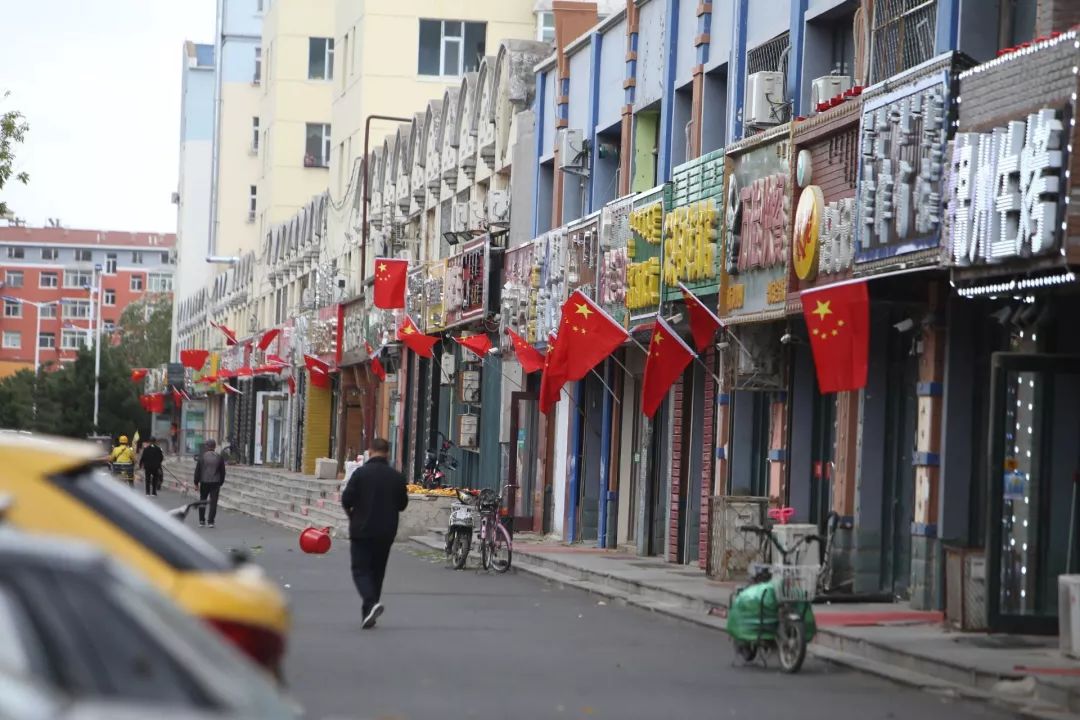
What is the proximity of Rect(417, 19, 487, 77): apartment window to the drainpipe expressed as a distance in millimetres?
31362

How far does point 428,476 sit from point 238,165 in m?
64.7

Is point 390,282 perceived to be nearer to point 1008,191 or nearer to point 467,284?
point 467,284

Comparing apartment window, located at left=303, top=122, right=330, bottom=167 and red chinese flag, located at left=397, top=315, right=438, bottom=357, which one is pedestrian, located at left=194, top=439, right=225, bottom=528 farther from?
apartment window, located at left=303, top=122, right=330, bottom=167

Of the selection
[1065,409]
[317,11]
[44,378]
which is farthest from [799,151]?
[44,378]

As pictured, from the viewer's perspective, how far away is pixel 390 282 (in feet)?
160

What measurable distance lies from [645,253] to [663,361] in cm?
267

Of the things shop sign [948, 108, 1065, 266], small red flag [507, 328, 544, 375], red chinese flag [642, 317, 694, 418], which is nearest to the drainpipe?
small red flag [507, 328, 544, 375]

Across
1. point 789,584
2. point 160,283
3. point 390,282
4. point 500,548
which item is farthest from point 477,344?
point 160,283

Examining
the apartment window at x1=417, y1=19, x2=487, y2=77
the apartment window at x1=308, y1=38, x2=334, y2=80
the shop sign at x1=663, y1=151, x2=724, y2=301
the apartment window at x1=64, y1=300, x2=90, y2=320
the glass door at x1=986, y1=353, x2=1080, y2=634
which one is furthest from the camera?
the apartment window at x1=64, y1=300, x2=90, y2=320

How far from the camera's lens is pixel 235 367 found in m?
82.1

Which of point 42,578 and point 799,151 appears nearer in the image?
point 42,578

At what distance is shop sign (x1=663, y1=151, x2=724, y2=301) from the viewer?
84.8ft

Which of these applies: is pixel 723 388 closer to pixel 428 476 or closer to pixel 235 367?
pixel 428 476

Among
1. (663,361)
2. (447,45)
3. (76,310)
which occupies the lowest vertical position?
(663,361)
